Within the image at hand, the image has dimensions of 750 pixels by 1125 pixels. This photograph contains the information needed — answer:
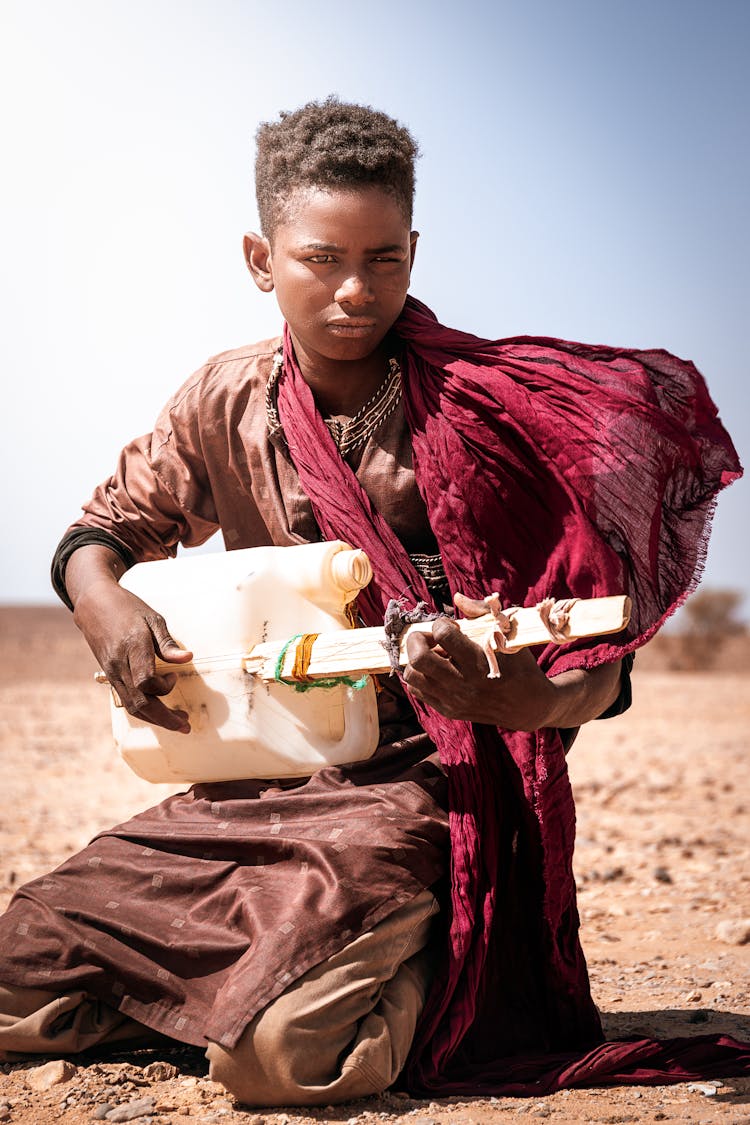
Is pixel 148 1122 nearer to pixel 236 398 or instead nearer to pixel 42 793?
pixel 236 398

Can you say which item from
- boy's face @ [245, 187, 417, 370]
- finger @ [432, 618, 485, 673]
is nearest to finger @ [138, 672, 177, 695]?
finger @ [432, 618, 485, 673]

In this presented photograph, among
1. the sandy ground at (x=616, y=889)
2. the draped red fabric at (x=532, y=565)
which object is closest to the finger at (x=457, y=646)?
the draped red fabric at (x=532, y=565)

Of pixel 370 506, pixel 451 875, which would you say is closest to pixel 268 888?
pixel 451 875

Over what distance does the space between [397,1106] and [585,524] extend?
4.66ft

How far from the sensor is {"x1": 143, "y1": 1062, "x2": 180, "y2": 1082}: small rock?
315cm

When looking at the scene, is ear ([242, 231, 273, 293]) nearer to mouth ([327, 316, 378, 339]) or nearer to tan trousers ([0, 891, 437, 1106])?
mouth ([327, 316, 378, 339])

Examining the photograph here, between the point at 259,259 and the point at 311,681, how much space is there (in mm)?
1298

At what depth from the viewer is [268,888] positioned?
3090 mm

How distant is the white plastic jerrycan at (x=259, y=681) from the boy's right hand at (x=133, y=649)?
6 centimetres

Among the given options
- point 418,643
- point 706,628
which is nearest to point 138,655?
point 418,643

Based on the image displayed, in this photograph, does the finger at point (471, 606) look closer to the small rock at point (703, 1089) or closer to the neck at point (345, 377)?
the neck at point (345, 377)

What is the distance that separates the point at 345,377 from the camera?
355 cm

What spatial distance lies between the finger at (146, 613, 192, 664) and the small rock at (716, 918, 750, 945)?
99.8 inches

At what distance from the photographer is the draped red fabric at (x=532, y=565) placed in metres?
3.01
